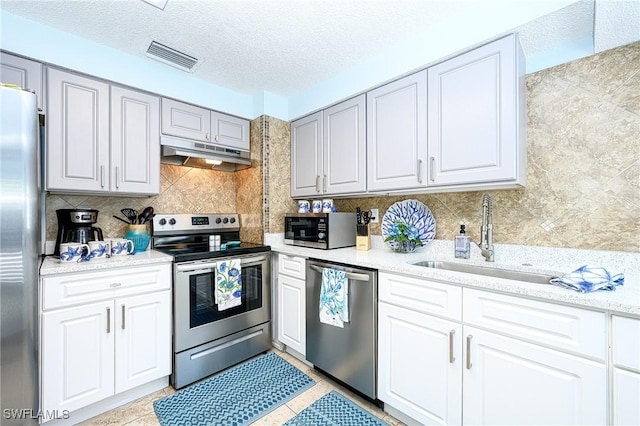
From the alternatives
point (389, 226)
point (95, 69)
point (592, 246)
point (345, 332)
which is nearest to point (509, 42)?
point (592, 246)

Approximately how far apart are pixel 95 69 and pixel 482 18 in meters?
2.49

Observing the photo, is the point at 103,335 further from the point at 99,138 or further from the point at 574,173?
the point at 574,173

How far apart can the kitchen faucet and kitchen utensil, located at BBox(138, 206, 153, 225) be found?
2.51m

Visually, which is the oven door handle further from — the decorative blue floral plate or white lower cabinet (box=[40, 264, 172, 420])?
the decorative blue floral plate

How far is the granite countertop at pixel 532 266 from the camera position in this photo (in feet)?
3.29

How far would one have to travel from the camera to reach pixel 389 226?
2.29m

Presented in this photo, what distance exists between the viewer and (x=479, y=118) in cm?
154

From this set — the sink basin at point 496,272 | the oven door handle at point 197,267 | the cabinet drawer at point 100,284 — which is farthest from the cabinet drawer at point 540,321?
the cabinet drawer at point 100,284

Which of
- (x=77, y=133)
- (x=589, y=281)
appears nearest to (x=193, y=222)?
(x=77, y=133)

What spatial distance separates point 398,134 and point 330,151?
668mm

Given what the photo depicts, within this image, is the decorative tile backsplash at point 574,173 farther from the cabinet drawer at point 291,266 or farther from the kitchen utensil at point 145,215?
the cabinet drawer at point 291,266

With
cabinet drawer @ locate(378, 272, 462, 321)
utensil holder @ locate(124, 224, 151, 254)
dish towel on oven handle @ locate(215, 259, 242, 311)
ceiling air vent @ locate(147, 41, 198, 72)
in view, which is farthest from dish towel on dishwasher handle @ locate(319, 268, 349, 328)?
ceiling air vent @ locate(147, 41, 198, 72)

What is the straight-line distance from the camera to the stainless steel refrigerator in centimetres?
121

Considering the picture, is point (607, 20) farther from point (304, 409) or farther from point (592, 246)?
point (304, 409)
